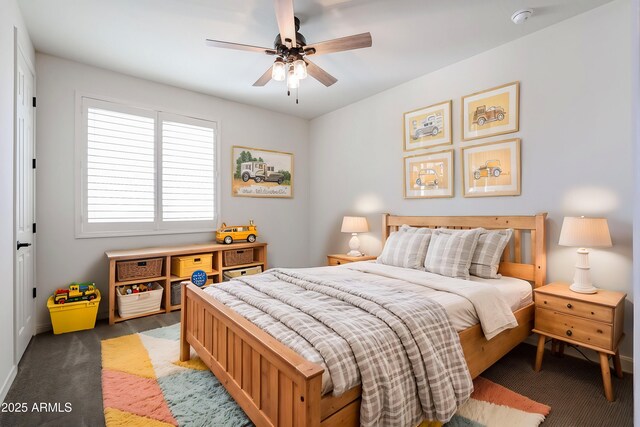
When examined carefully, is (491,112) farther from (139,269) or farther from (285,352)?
(139,269)

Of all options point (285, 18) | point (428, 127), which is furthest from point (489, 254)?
point (285, 18)

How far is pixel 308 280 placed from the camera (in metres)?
2.42

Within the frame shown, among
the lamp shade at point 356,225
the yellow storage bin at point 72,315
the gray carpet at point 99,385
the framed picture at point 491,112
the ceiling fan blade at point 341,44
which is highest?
the ceiling fan blade at point 341,44

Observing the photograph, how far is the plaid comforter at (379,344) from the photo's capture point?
136 centimetres

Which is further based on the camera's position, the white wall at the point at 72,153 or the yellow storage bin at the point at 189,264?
the yellow storage bin at the point at 189,264

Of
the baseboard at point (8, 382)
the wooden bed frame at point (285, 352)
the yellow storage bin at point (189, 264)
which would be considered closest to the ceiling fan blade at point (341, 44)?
the wooden bed frame at point (285, 352)

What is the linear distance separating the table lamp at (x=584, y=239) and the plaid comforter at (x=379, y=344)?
1.19m

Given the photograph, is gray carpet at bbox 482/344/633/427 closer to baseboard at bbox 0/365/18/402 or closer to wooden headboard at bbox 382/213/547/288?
wooden headboard at bbox 382/213/547/288

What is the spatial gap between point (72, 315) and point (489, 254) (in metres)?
3.95

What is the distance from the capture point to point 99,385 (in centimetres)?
210

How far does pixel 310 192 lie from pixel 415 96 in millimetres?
2318

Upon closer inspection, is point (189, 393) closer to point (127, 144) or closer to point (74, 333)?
point (74, 333)

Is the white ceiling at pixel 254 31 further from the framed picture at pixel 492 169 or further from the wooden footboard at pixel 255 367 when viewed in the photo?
the wooden footboard at pixel 255 367

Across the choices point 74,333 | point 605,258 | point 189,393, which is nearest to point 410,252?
point 605,258
